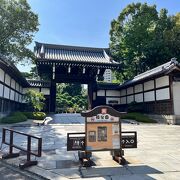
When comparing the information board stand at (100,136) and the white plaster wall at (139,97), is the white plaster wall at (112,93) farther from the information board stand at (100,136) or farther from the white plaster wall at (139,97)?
the information board stand at (100,136)

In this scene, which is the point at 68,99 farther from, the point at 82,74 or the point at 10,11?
the point at 10,11

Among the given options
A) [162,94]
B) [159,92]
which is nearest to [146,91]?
[159,92]

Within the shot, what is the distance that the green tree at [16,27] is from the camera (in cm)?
2278

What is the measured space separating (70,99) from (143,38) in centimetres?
2410

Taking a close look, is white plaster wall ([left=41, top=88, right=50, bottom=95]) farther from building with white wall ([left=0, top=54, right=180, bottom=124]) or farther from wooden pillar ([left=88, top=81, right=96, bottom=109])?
wooden pillar ([left=88, top=81, right=96, bottom=109])

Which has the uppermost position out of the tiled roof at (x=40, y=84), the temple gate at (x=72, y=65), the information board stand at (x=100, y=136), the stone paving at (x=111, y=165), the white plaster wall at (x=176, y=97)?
the temple gate at (x=72, y=65)

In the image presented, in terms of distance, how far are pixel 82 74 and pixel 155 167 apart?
2141 cm

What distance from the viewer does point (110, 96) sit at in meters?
30.8

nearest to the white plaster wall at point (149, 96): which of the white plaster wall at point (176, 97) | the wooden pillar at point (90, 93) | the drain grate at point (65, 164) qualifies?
the white plaster wall at point (176, 97)

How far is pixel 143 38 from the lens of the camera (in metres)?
31.4

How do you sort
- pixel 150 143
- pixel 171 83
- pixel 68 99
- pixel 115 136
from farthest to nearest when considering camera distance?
pixel 68 99 → pixel 171 83 → pixel 150 143 → pixel 115 136

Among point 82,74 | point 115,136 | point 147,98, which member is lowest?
point 115,136

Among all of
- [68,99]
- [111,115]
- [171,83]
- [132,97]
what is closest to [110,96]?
[132,97]

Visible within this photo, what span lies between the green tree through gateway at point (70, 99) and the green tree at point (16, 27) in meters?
19.1
